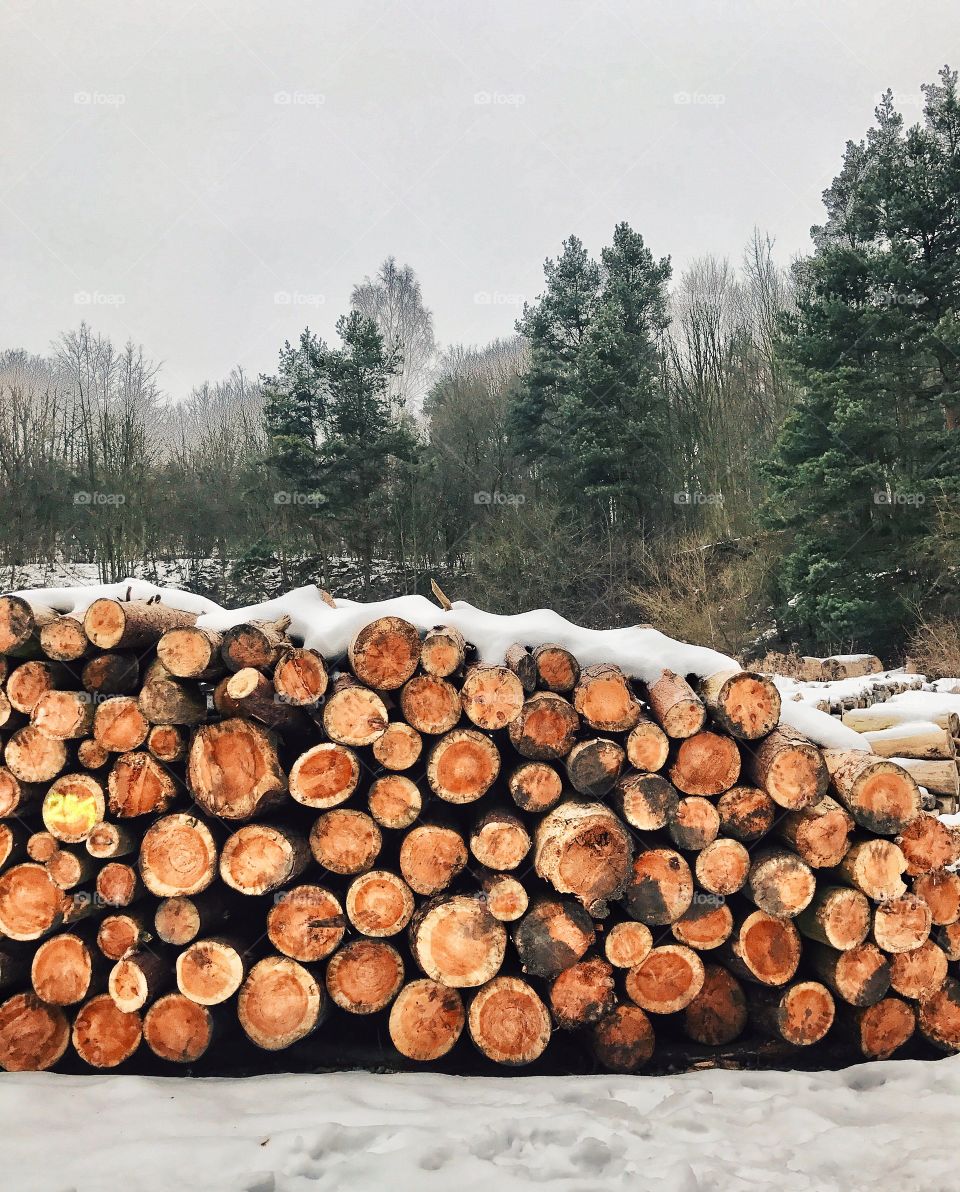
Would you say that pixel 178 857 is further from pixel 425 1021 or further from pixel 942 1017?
pixel 942 1017

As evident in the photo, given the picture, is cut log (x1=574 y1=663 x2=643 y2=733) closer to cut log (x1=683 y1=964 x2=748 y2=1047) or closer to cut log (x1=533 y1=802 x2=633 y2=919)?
cut log (x1=533 y1=802 x2=633 y2=919)

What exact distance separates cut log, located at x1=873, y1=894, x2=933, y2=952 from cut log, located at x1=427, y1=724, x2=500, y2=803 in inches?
62.4

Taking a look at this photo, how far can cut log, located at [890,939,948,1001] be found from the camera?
3070mm

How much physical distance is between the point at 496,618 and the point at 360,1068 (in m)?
1.91

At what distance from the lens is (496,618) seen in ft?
12.0

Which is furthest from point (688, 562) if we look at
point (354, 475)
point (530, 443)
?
point (354, 475)

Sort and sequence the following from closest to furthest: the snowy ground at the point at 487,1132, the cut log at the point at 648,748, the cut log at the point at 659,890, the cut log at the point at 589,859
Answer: the snowy ground at the point at 487,1132
the cut log at the point at 589,859
the cut log at the point at 659,890
the cut log at the point at 648,748

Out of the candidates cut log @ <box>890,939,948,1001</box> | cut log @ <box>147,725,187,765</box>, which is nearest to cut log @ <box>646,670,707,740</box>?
cut log @ <box>890,939,948,1001</box>

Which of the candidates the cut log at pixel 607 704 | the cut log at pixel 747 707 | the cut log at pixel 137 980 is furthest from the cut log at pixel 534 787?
the cut log at pixel 137 980

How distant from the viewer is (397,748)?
3066 millimetres

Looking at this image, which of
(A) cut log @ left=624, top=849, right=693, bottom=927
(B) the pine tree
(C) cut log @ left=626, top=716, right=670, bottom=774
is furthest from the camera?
(B) the pine tree

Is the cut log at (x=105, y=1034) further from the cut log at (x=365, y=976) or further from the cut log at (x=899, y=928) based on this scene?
the cut log at (x=899, y=928)

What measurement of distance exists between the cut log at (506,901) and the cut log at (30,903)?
1707mm

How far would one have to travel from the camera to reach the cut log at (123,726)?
10.3 feet
